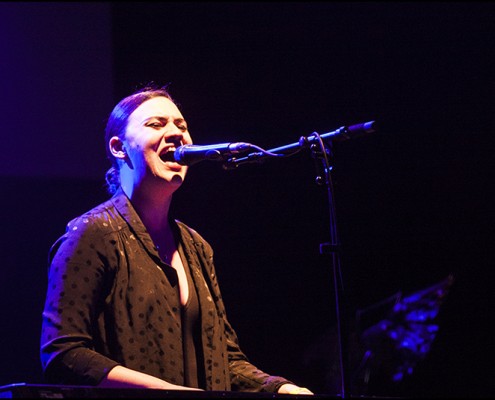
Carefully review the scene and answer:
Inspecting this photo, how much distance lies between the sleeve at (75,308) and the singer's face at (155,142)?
394mm

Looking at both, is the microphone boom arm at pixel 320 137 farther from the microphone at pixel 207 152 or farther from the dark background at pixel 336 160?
the dark background at pixel 336 160

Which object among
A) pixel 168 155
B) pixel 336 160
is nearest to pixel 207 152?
pixel 168 155

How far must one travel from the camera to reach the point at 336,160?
5.39 m

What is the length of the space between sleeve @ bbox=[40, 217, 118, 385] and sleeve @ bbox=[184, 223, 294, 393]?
25.2 inches

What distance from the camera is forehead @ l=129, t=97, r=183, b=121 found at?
3240 mm

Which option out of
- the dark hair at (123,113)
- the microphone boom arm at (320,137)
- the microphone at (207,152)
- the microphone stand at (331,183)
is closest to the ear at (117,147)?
the dark hair at (123,113)

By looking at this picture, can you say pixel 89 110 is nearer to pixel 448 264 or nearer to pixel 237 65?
pixel 237 65

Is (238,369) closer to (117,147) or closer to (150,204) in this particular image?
(150,204)

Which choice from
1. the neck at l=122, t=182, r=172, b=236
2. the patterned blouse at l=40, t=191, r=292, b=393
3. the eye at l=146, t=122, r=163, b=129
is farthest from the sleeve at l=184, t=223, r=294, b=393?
the eye at l=146, t=122, r=163, b=129

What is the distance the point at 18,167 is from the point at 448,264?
10.9ft

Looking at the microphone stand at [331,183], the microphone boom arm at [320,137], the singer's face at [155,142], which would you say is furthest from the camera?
the singer's face at [155,142]

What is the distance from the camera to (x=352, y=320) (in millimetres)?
5324

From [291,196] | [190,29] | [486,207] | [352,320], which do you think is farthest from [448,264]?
[190,29]

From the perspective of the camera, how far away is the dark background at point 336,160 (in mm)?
5141
